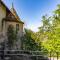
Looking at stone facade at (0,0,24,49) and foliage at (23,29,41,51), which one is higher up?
stone facade at (0,0,24,49)

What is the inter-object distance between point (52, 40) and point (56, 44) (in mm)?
738

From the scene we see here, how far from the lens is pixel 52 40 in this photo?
1838 centimetres

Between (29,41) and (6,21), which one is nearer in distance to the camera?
(6,21)

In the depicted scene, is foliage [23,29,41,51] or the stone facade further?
foliage [23,29,41,51]

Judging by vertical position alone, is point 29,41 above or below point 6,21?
below

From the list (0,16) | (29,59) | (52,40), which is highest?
(0,16)

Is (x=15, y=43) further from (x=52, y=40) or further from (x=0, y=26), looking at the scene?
(x=52, y=40)

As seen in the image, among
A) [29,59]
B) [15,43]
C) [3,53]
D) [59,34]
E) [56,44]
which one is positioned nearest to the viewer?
[59,34]

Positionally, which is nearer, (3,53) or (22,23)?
(3,53)

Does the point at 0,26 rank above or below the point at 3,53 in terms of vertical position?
above

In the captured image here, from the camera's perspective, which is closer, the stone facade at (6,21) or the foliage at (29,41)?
the stone facade at (6,21)

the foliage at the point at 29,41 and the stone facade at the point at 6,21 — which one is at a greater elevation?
the stone facade at the point at 6,21

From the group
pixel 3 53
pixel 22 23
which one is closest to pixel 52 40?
pixel 3 53

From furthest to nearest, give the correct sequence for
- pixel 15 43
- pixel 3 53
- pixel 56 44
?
pixel 15 43
pixel 3 53
pixel 56 44
